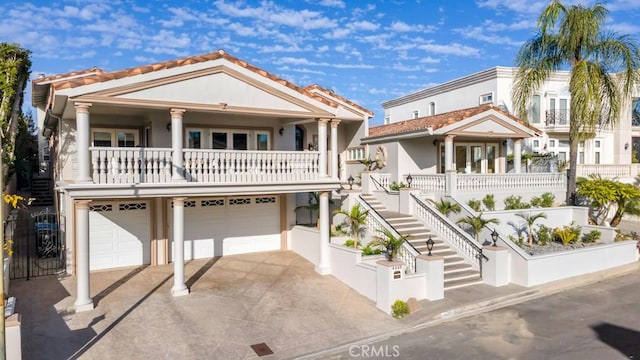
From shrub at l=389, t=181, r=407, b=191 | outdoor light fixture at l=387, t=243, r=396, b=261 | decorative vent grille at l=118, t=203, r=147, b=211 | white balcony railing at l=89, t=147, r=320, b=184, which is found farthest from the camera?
shrub at l=389, t=181, r=407, b=191

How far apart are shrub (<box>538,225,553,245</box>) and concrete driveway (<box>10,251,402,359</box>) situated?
344 inches

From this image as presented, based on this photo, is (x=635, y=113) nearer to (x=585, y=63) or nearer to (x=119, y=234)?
(x=585, y=63)

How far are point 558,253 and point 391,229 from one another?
5.61 m

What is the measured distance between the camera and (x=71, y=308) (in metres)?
11.1

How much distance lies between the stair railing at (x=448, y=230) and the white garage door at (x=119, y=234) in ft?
33.1

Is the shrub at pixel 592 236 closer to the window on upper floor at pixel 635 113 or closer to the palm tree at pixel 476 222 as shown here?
the palm tree at pixel 476 222

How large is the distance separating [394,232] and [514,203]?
7.50m

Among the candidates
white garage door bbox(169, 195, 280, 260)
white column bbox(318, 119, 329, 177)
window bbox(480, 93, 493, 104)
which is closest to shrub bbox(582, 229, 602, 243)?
window bbox(480, 93, 493, 104)

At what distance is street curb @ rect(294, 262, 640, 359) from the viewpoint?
9.80 metres

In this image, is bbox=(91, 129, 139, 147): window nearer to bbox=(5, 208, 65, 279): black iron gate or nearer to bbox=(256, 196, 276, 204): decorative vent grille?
bbox=(5, 208, 65, 279): black iron gate

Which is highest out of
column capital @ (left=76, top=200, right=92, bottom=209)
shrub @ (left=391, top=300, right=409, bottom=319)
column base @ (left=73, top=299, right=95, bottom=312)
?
column capital @ (left=76, top=200, right=92, bottom=209)

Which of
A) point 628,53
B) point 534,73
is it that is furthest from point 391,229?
point 628,53

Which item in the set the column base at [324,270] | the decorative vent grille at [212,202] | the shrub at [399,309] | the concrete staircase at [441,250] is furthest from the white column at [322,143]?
the shrub at [399,309]

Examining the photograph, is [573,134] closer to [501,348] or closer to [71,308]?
[501,348]
